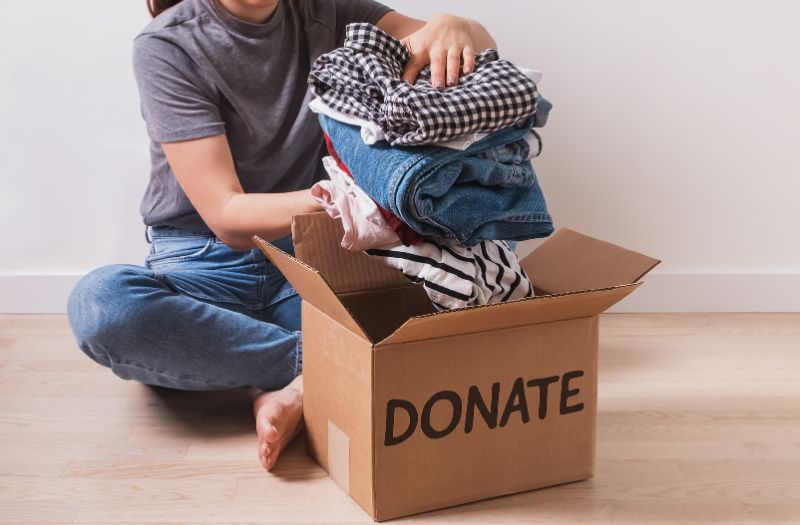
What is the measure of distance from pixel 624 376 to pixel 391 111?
76 centimetres

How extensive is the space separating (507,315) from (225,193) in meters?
0.47

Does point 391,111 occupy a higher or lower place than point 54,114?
higher

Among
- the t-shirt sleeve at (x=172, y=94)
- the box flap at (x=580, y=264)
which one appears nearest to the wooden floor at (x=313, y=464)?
the box flap at (x=580, y=264)

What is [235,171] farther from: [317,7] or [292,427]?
[292,427]

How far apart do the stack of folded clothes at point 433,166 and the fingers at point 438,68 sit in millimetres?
13

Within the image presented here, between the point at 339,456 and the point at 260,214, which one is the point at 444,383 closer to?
the point at 339,456

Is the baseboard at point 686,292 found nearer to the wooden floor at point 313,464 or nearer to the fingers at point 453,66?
the wooden floor at point 313,464

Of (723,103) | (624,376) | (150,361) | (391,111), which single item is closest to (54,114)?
(150,361)

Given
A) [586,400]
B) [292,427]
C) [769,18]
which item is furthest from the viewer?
[769,18]

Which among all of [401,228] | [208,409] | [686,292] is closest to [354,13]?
[401,228]

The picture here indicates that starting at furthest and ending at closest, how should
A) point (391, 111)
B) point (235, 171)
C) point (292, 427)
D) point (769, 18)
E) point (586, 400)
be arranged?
point (769, 18) < point (235, 171) < point (292, 427) < point (586, 400) < point (391, 111)

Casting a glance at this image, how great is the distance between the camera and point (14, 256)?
1920mm

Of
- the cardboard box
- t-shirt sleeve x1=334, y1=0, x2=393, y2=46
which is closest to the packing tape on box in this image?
the cardboard box

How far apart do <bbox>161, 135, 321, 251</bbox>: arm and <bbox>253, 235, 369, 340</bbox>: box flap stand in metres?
0.10
